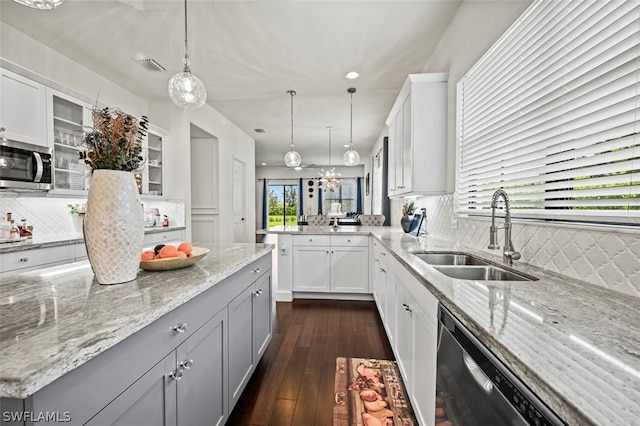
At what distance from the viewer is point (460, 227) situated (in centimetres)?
238

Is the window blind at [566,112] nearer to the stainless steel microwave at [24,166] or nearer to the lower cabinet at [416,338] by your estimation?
the lower cabinet at [416,338]

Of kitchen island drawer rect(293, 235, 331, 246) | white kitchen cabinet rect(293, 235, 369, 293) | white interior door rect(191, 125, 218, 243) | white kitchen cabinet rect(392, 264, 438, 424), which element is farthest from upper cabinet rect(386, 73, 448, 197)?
white interior door rect(191, 125, 218, 243)

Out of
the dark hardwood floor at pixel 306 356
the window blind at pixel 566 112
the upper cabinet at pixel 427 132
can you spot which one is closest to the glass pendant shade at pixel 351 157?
the upper cabinet at pixel 427 132

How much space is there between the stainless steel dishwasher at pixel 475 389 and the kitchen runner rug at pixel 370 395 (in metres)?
0.63

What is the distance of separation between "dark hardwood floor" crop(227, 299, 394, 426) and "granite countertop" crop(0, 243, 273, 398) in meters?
0.98

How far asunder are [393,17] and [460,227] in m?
1.92

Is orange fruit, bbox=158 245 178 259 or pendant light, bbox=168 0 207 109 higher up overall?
pendant light, bbox=168 0 207 109

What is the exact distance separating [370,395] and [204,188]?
4678 millimetres

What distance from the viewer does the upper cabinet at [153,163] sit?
13.0ft

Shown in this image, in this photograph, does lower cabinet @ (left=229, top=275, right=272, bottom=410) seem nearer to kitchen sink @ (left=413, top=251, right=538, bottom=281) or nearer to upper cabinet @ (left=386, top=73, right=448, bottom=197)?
kitchen sink @ (left=413, top=251, right=538, bottom=281)

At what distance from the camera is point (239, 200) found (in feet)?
22.0

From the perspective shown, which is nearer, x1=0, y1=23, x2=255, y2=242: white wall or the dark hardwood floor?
the dark hardwood floor

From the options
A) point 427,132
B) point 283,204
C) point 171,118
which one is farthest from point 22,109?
point 283,204

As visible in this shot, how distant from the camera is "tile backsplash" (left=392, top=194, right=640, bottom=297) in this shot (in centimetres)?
99
